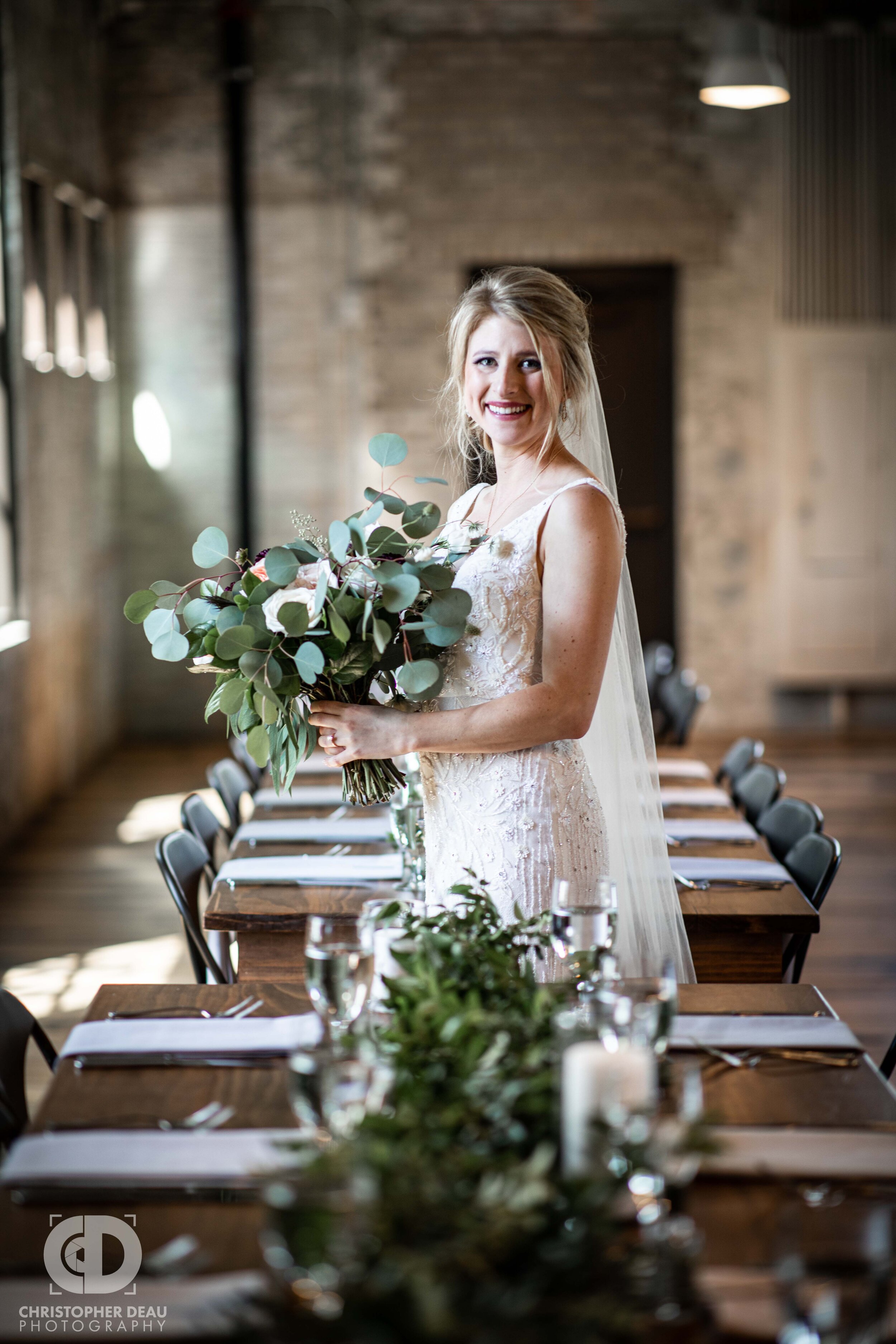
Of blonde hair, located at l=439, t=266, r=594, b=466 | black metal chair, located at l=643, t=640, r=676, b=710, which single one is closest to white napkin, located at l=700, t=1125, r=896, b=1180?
blonde hair, located at l=439, t=266, r=594, b=466

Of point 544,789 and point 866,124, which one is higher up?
point 866,124

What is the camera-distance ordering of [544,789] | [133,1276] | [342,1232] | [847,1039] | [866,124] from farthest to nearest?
1. [866,124]
2. [544,789]
3. [847,1039]
4. [133,1276]
5. [342,1232]

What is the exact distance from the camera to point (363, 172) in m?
9.02

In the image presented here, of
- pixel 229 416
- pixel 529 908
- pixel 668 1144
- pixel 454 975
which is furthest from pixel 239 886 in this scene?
pixel 229 416

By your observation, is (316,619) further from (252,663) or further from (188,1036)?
(188,1036)

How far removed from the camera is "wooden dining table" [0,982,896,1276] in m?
1.36

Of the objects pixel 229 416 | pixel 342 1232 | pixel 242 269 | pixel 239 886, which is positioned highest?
pixel 242 269

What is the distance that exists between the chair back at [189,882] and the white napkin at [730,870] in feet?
3.40

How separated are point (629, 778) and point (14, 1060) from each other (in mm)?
1323

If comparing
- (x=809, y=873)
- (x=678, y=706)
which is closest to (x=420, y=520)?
(x=809, y=873)

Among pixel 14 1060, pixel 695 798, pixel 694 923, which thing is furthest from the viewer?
pixel 695 798

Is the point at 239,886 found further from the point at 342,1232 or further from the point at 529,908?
the point at 342,1232

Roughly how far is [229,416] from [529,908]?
7286 millimetres

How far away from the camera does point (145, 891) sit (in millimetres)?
5727
